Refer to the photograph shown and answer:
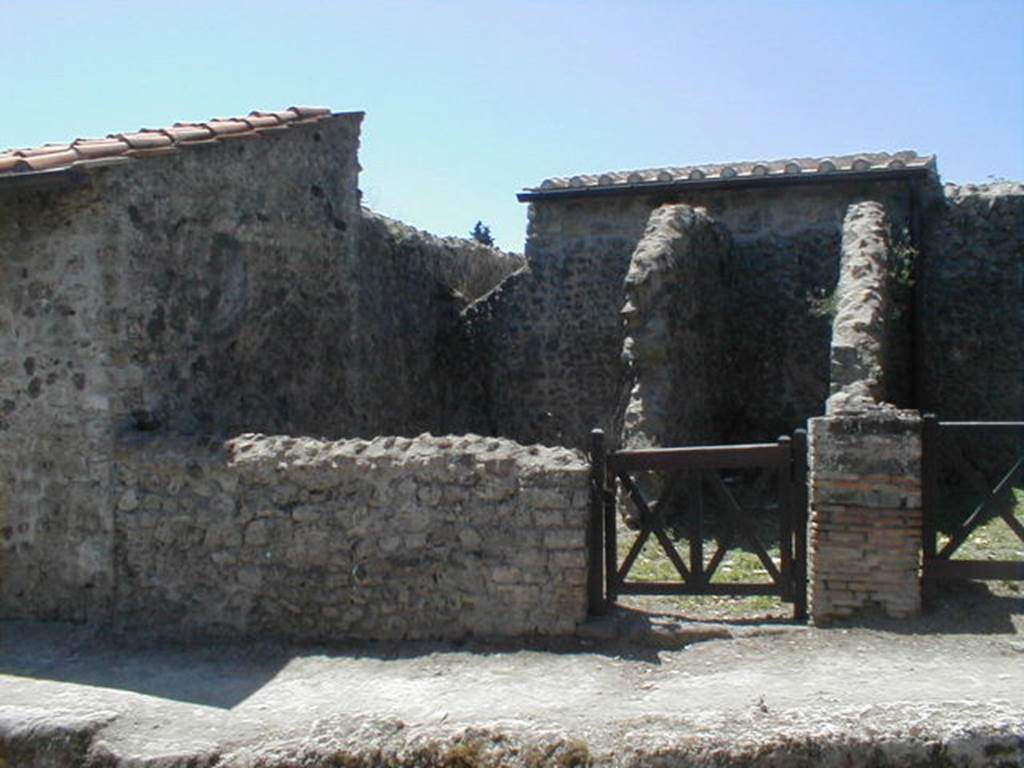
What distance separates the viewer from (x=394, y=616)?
7094 millimetres

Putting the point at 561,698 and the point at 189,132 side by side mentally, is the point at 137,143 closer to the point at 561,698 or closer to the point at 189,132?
the point at 189,132

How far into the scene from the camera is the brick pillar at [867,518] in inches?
269

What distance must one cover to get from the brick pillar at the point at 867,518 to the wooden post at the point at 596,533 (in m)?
1.24

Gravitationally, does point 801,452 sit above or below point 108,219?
below

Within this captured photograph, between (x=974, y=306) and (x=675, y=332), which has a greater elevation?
(x=974, y=306)

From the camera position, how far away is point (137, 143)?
8.03 metres

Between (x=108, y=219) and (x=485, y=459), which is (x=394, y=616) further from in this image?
(x=108, y=219)

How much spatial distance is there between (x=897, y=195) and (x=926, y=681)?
23.9 ft

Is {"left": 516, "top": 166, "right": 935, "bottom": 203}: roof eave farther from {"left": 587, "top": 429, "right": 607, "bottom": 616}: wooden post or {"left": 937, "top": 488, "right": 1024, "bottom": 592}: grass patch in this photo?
{"left": 587, "top": 429, "right": 607, "bottom": 616}: wooden post

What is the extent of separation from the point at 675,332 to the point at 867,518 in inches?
159

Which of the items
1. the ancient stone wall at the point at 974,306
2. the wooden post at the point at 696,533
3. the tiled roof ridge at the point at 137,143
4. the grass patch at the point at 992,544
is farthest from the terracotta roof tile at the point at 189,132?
the ancient stone wall at the point at 974,306

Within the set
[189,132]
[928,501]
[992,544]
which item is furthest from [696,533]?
[189,132]

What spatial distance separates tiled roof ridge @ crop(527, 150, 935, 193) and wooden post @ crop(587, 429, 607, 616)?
616 centimetres

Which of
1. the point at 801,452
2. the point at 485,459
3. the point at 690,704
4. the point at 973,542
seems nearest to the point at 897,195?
the point at 973,542
